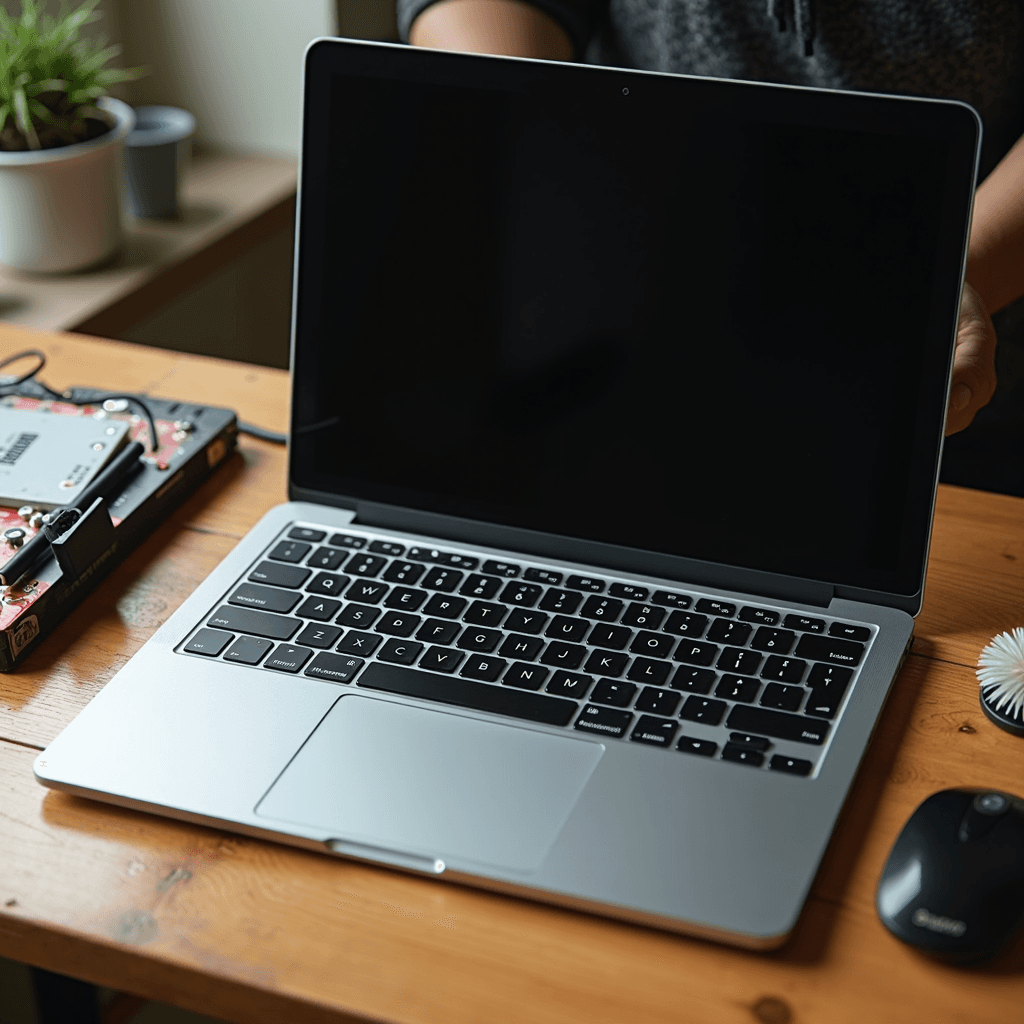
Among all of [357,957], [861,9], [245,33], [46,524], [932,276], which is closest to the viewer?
[357,957]

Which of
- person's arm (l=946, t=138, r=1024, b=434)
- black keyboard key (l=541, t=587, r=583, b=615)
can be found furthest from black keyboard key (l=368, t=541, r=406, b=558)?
person's arm (l=946, t=138, r=1024, b=434)

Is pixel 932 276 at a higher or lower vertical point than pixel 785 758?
higher

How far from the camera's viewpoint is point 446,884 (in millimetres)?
544

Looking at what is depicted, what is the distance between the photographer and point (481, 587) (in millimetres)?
708

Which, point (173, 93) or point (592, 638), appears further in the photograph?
point (173, 93)

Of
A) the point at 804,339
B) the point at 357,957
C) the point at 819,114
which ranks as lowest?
the point at 357,957

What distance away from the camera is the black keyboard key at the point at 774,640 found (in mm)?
651

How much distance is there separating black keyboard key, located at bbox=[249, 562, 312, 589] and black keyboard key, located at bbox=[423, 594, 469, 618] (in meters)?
0.08

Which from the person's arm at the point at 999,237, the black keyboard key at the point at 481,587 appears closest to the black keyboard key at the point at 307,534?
the black keyboard key at the point at 481,587

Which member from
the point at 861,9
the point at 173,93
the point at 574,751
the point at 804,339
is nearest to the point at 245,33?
the point at 173,93

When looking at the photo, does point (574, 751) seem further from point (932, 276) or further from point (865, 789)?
point (932, 276)

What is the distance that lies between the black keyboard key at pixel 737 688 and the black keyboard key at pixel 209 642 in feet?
0.91

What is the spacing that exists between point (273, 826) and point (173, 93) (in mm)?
1622

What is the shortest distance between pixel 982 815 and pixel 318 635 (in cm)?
36
